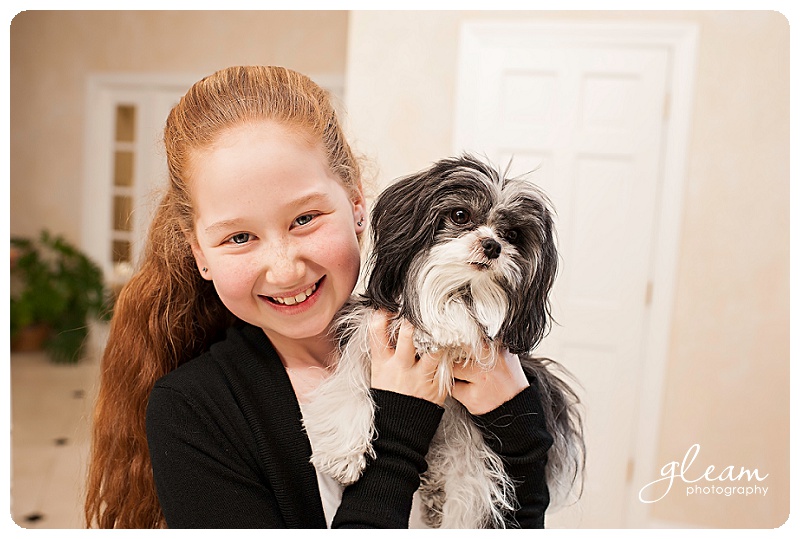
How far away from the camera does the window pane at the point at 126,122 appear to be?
5957 mm

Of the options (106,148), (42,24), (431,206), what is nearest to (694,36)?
(431,206)

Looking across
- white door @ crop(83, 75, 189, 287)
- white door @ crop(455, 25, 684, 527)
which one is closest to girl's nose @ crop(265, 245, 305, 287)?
white door @ crop(455, 25, 684, 527)

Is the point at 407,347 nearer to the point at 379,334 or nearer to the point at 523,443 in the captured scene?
the point at 379,334

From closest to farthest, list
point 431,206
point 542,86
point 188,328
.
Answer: point 431,206 → point 188,328 → point 542,86

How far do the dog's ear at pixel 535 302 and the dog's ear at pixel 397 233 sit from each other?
0.52ft

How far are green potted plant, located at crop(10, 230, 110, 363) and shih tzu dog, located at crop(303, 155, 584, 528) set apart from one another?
18.0ft

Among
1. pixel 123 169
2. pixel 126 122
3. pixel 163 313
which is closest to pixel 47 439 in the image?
pixel 123 169

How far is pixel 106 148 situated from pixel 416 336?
598 centimetres

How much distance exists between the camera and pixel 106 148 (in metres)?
6.03

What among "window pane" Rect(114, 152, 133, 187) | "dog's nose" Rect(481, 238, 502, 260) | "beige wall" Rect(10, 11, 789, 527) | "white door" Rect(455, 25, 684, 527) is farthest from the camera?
"window pane" Rect(114, 152, 133, 187)

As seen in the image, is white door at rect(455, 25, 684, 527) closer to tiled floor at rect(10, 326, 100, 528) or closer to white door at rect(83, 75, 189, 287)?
tiled floor at rect(10, 326, 100, 528)

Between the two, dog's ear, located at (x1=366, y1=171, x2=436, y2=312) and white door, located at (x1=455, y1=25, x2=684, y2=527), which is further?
white door, located at (x1=455, y1=25, x2=684, y2=527)

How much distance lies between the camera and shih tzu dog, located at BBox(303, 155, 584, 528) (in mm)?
881
